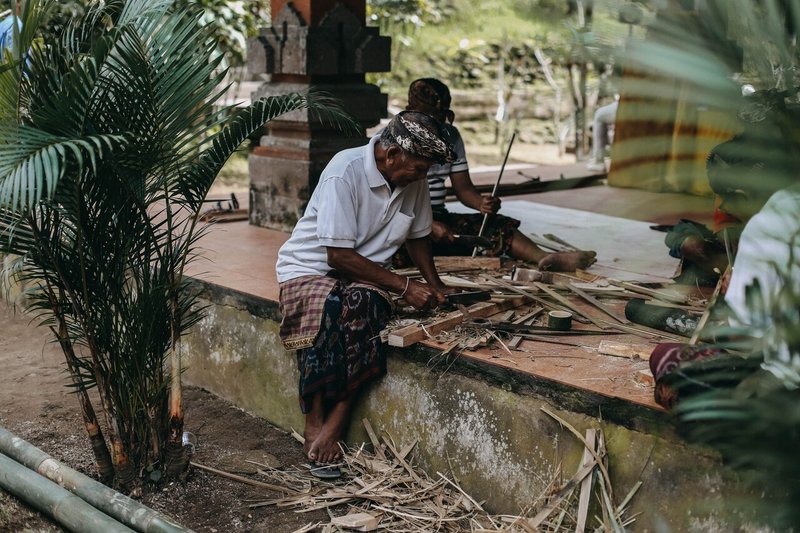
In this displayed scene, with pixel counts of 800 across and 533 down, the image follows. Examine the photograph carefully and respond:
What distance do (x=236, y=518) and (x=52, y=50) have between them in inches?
A: 81.7

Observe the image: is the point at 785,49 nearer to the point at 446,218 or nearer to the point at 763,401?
the point at 763,401

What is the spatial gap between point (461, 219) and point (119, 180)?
108 inches

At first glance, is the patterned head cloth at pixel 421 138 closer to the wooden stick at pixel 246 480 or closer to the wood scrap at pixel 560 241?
the wooden stick at pixel 246 480

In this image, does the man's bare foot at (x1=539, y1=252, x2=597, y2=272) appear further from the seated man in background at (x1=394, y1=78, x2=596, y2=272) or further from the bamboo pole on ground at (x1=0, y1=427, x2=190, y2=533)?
the bamboo pole on ground at (x1=0, y1=427, x2=190, y2=533)

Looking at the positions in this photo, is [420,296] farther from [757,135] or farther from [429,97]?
[757,135]

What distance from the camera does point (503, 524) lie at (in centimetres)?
366

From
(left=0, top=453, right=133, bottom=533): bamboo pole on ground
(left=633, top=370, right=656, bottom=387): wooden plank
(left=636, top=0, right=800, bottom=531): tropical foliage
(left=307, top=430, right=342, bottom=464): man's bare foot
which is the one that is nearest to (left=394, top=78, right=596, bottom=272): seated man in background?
(left=307, top=430, right=342, bottom=464): man's bare foot

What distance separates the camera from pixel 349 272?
4.15 meters

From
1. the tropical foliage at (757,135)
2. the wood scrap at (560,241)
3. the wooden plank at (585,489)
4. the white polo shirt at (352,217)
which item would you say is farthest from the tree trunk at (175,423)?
the tropical foliage at (757,135)

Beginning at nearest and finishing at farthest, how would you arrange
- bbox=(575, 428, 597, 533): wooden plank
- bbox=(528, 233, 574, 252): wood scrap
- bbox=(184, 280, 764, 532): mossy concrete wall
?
1. bbox=(184, 280, 764, 532): mossy concrete wall
2. bbox=(575, 428, 597, 533): wooden plank
3. bbox=(528, 233, 574, 252): wood scrap

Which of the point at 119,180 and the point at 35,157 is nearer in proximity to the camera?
the point at 35,157

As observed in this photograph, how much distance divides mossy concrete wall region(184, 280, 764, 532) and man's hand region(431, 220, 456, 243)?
1.34 meters

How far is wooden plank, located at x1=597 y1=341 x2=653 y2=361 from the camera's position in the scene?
12.5 feet

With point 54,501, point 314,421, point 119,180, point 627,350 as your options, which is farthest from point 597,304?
point 54,501
